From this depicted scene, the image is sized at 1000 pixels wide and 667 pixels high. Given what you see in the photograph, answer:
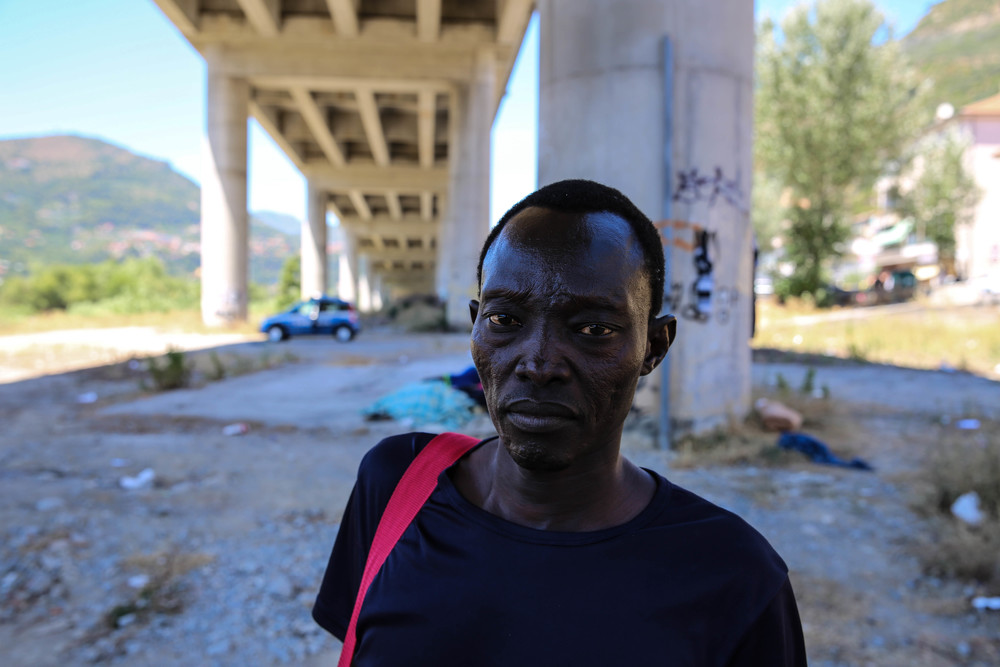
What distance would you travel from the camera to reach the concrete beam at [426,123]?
97.6 ft

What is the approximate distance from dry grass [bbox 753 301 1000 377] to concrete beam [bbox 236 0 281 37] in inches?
687

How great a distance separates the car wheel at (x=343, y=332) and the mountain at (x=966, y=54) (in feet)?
284

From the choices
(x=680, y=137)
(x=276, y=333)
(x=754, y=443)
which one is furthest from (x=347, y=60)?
(x=754, y=443)

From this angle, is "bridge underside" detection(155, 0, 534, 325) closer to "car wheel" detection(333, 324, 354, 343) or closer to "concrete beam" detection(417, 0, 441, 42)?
"concrete beam" detection(417, 0, 441, 42)

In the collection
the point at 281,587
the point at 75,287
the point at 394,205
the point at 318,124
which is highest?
the point at 318,124

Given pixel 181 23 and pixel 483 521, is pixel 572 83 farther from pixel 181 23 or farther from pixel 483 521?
pixel 181 23

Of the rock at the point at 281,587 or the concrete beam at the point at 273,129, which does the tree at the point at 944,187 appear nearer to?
the concrete beam at the point at 273,129

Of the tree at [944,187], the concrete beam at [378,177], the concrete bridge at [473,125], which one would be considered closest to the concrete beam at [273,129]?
the concrete bridge at [473,125]

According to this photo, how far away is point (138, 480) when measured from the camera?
5.66 metres

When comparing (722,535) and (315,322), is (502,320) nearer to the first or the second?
(722,535)

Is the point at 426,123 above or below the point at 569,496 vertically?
above

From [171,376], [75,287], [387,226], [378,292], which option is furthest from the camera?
[378,292]

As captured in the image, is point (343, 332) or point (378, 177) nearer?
point (343, 332)

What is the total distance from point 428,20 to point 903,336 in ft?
56.2
